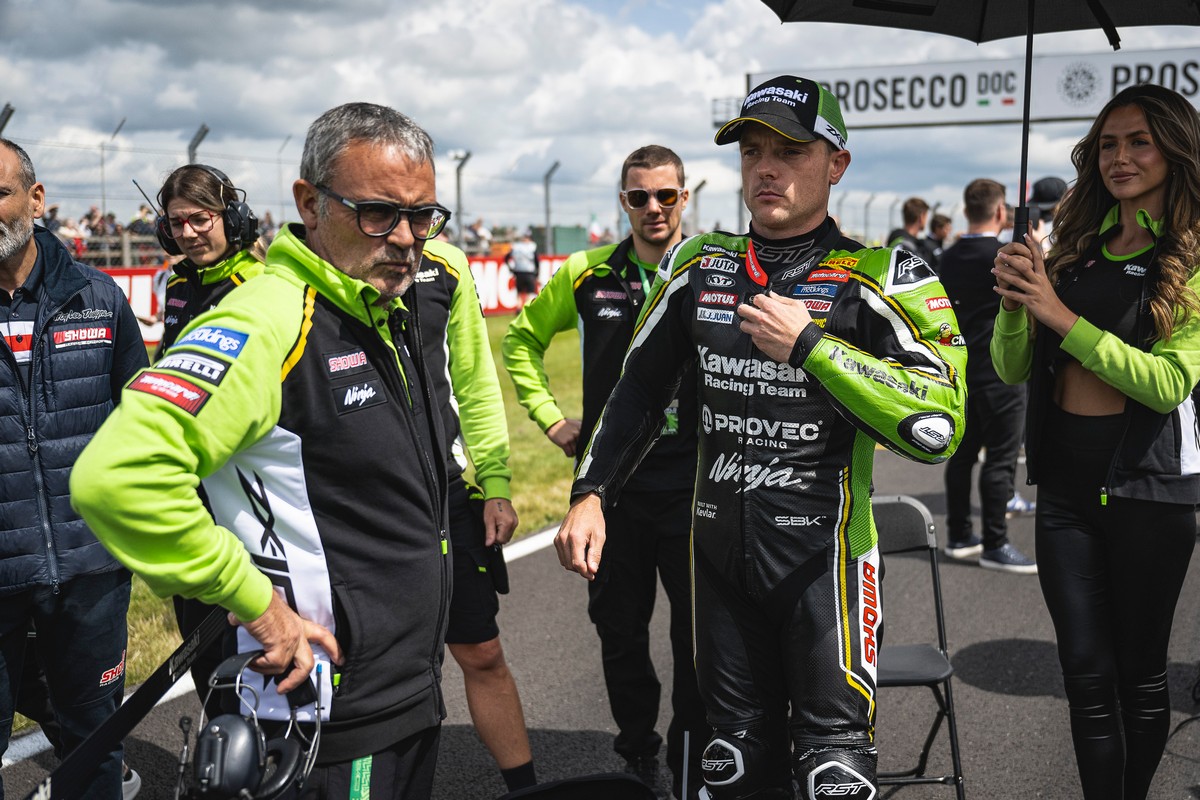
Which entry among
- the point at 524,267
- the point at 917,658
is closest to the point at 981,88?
the point at 524,267

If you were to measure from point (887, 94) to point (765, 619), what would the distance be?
22.8 m

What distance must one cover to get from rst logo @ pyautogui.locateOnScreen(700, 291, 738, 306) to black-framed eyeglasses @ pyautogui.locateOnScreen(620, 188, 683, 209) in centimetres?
127

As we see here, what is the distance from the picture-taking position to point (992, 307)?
6477 millimetres

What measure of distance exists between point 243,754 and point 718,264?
63.9 inches

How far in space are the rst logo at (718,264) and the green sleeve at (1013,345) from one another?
1.07m

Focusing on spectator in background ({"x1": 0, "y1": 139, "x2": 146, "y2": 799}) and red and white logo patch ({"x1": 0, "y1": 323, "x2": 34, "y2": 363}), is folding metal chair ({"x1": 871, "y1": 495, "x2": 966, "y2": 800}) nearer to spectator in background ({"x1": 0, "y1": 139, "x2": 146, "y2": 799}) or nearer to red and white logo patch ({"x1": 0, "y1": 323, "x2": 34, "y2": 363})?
spectator in background ({"x1": 0, "y1": 139, "x2": 146, "y2": 799})

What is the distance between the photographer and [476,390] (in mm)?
3385

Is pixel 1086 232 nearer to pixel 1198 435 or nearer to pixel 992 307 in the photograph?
pixel 1198 435

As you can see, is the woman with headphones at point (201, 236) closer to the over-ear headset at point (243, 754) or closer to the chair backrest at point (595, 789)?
the chair backrest at point (595, 789)

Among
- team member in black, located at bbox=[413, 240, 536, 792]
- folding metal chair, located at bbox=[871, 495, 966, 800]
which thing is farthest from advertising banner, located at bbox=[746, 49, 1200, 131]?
team member in black, located at bbox=[413, 240, 536, 792]

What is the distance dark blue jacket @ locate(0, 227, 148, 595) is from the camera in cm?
286

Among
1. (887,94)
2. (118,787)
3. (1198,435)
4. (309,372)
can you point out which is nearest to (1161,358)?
(1198,435)

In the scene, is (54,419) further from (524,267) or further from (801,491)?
(524,267)

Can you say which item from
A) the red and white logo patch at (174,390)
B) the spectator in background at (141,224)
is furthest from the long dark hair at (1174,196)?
the spectator in background at (141,224)
